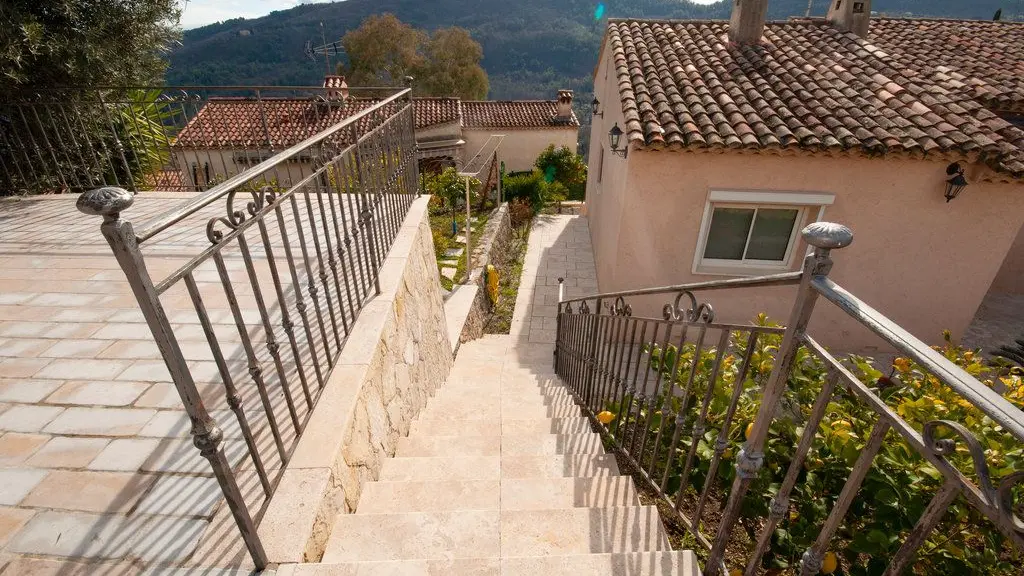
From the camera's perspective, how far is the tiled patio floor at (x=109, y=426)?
5.16 feet

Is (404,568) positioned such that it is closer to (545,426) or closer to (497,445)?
(497,445)

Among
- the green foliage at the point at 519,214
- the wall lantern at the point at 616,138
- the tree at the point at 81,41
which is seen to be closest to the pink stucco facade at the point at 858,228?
the wall lantern at the point at 616,138

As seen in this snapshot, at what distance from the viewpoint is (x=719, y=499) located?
259cm

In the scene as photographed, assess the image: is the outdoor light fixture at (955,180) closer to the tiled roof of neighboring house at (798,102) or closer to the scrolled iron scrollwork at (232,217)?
the tiled roof of neighboring house at (798,102)

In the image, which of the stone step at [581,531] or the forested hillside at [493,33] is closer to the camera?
the stone step at [581,531]

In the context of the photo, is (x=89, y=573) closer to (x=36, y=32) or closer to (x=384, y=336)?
(x=384, y=336)

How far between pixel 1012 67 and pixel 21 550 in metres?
12.5

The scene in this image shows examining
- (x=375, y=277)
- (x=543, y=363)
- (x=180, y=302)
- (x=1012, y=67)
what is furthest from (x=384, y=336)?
(x=1012, y=67)

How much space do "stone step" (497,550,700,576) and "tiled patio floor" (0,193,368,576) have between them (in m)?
1.00

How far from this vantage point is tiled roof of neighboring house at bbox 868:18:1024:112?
654 centimetres

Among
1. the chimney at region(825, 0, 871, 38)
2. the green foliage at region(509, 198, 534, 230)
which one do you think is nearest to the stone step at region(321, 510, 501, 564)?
the chimney at region(825, 0, 871, 38)

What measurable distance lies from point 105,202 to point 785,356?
5.65 ft

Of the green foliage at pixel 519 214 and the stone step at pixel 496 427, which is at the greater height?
the stone step at pixel 496 427

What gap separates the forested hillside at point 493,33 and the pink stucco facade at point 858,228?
234 feet
